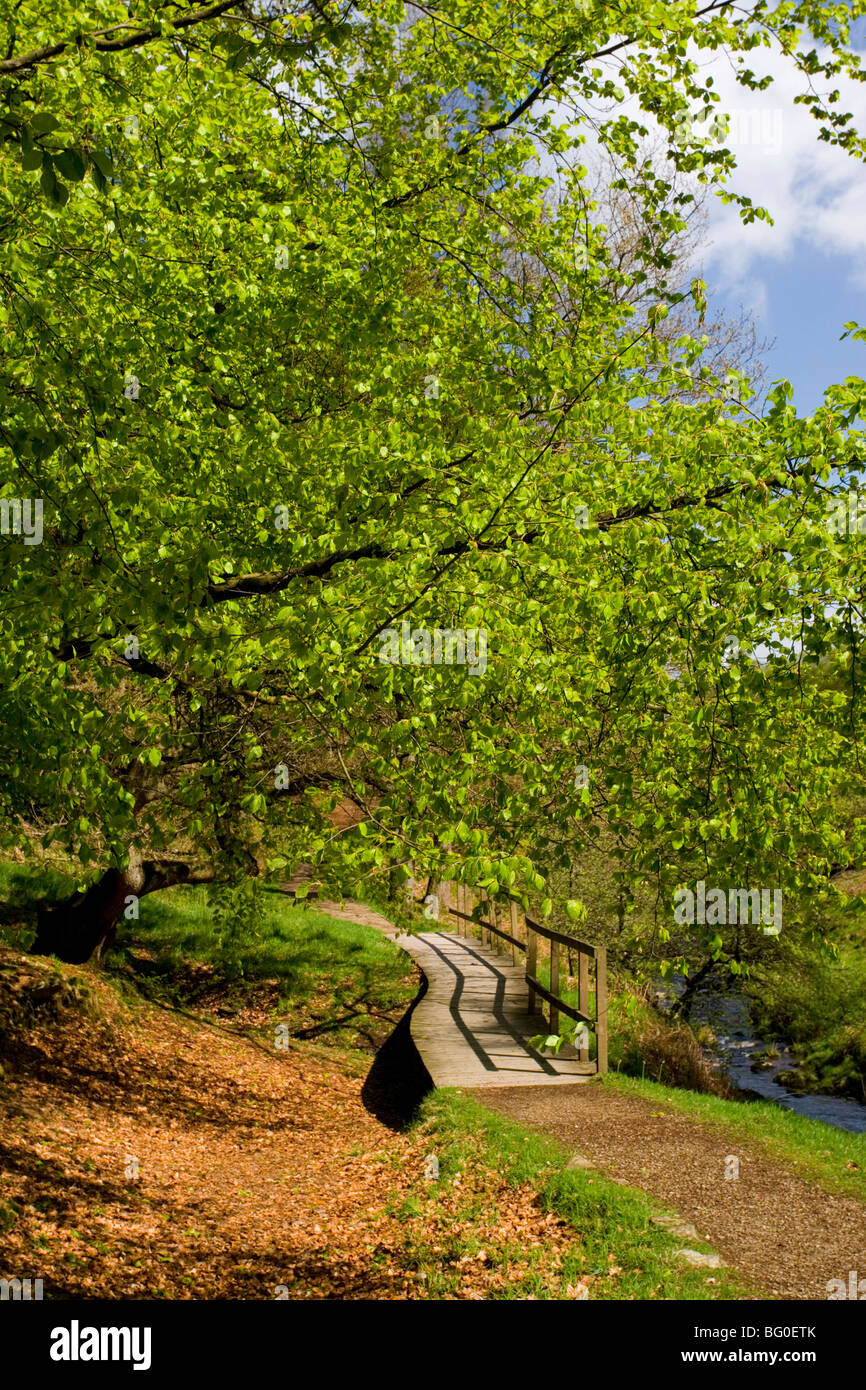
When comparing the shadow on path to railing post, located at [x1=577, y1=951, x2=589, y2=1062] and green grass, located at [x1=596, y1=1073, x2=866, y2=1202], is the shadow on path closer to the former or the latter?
railing post, located at [x1=577, y1=951, x2=589, y2=1062]

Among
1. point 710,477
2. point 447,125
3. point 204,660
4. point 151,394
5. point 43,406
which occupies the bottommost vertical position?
point 204,660

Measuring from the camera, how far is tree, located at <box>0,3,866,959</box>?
17.2ft

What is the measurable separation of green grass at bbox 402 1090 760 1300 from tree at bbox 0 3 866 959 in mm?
2373

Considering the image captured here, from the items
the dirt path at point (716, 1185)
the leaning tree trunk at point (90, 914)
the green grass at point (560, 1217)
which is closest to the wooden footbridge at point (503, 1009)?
the dirt path at point (716, 1185)

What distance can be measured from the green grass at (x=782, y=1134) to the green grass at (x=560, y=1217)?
1.83 meters

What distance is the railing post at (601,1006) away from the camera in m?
10.6

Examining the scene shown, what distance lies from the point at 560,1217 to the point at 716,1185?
1414mm

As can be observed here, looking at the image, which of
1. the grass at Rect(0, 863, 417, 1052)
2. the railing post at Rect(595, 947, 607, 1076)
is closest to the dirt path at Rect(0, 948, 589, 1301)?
the grass at Rect(0, 863, 417, 1052)

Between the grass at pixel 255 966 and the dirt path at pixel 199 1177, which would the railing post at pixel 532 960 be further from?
the grass at pixel 255 966

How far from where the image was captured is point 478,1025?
43.1 ft

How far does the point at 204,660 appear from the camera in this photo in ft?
15.6
